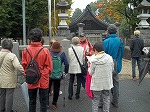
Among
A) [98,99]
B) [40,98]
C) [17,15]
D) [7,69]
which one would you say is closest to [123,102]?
[98,99]

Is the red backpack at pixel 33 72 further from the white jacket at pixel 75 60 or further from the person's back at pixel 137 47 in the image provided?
the person's back at pixel 137 47

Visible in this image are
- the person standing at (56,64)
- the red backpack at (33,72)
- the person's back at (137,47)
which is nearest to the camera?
the red backpack at (33,72)

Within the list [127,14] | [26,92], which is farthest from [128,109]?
[127,14]

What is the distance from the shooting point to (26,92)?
15.9 ft

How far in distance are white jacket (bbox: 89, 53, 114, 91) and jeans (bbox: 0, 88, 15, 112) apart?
1.79 m

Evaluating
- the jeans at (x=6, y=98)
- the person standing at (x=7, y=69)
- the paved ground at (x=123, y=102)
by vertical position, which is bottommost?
the paved ground at (x=123, y=102)

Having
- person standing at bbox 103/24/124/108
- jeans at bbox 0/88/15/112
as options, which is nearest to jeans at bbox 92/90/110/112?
person standing at bbox 103/24/124/108

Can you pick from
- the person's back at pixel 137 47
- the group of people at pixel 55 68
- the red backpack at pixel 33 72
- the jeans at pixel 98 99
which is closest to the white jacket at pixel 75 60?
the group of people at pixel 55 68

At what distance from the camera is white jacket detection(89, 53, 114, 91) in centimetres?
466

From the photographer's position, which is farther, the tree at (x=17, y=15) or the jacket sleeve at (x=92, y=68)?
the tree at (x=17, y=15)

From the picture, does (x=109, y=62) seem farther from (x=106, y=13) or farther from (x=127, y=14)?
(x=106, y=13)

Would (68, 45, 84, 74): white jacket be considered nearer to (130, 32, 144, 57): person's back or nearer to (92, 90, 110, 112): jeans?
(92, 90, 110, 112): jeans

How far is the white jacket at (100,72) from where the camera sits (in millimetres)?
4660

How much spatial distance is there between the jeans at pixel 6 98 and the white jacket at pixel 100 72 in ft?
5.89
